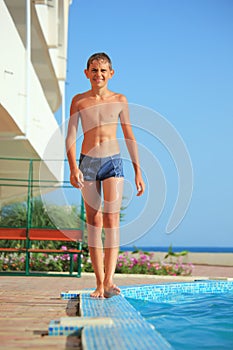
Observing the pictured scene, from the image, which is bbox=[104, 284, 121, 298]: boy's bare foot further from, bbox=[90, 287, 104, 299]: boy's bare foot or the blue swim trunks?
the blue swim trunks

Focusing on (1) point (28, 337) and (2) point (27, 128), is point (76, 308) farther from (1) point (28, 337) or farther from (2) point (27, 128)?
(2) point (27, 128)

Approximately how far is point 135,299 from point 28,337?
300cm

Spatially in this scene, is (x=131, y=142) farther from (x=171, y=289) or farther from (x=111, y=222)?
(x=171, y=289)

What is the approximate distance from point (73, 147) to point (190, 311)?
1926mm

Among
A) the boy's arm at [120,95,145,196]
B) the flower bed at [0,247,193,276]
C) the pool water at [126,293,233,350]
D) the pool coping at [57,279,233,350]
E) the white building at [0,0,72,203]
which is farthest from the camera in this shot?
the flower bed at [0,247,193,276]

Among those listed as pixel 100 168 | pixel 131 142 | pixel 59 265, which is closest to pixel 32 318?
pixel 100 168

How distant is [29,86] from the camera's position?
10625 mm

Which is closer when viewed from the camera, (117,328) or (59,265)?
(117,328)

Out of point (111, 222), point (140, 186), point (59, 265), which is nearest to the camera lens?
point (111, 222)

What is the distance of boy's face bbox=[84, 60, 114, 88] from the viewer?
194 inches

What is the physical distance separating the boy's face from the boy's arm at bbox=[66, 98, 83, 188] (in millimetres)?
251

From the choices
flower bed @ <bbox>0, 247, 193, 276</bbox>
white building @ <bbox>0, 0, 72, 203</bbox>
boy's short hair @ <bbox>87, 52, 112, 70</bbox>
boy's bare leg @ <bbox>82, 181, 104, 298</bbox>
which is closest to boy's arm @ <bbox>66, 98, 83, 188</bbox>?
boy's bare leg @ <bbox>82, 181, 104, 298</bbox>

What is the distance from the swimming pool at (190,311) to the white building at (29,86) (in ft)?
12.4

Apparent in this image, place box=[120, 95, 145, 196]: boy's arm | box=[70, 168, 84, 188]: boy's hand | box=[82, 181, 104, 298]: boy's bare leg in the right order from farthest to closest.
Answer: box=[120, 95, 145, 196]: boy's arm < box=[82, 181, 104, 298]: boy's bare leg < box=[70, 168, 84, 188]: boy's hand
